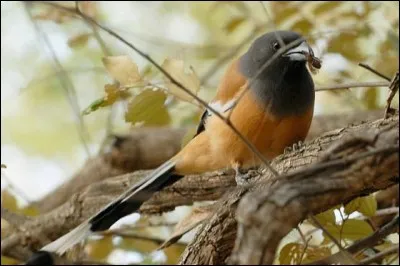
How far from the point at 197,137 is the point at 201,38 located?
4.77m

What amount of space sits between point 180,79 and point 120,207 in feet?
2.94

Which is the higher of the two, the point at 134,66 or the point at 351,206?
the point at 134,66

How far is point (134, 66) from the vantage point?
98.3 inches

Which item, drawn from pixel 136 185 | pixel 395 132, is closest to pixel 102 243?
pixel 136 185

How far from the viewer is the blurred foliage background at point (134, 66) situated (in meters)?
3.77

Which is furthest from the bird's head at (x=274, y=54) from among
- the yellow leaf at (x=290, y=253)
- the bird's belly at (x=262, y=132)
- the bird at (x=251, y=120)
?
the yellow leaf at (x=290, y=253)

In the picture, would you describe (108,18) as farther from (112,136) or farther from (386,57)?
(386,57)

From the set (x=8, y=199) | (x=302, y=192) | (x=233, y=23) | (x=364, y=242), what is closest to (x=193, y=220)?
(x=364, y=242)

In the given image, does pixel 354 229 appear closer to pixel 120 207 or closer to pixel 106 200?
pixel 120 207

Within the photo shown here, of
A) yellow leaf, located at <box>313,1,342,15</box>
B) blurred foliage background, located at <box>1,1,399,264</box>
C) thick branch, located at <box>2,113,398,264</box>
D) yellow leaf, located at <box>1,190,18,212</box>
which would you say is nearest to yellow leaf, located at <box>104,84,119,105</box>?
blurred foliage background, located at <box>1,1,399,264</box>

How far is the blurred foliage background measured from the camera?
3.77 metres

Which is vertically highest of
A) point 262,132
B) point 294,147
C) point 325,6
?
point 325,6

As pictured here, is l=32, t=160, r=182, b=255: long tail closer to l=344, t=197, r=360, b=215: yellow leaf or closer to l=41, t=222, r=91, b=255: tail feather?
l=41, t=222, r=91, b=255: tail feather

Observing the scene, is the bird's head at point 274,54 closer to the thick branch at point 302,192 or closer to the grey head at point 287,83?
the grey head at point 287,83
